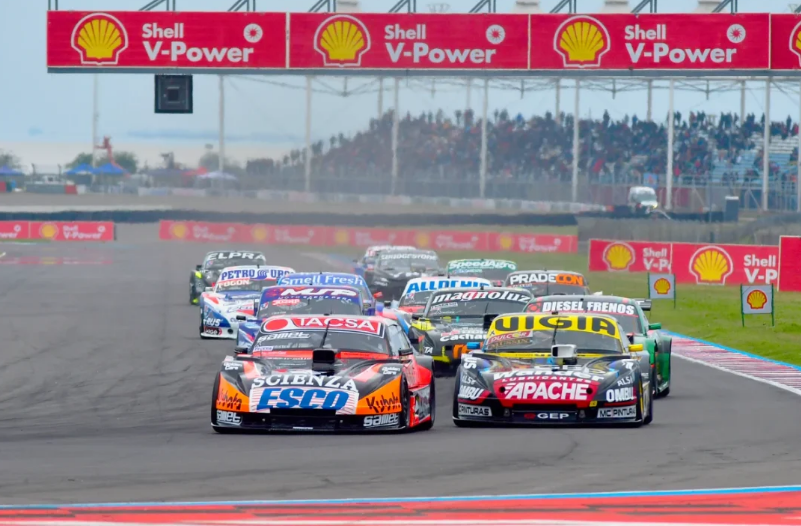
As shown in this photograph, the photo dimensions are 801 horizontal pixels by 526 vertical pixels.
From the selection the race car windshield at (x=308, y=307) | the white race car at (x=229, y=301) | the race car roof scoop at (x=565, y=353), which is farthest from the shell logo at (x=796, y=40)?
the race car roof scoop at (x=565, y=353)

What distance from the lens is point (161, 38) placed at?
3212cm

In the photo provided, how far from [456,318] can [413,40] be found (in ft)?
49.3

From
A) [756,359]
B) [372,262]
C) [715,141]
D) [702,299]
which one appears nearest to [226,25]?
[372,262]

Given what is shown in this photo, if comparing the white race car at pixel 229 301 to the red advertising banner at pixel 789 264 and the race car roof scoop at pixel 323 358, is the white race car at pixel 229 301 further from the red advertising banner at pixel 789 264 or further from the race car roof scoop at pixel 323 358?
the red advertising banner at pixel 789 264

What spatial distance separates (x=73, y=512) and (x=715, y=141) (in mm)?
72801

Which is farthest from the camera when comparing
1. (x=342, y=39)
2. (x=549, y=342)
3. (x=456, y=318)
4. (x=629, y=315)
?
(x=342, y=39)

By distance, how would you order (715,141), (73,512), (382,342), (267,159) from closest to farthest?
(73,512), (382,342), (267,159), (715,141)

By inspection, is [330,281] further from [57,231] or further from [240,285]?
[57,231]

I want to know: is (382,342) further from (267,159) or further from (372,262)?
(267,159)

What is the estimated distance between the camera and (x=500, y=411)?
12.4m

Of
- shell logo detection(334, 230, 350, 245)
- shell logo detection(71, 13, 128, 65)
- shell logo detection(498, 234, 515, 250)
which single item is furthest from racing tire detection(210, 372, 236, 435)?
shell logo detection(334, 230, 350, 245)

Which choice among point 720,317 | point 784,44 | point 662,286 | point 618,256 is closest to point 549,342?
point 662,286

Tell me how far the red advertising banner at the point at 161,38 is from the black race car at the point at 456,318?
1455 cm

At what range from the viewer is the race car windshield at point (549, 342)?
13352 mm
